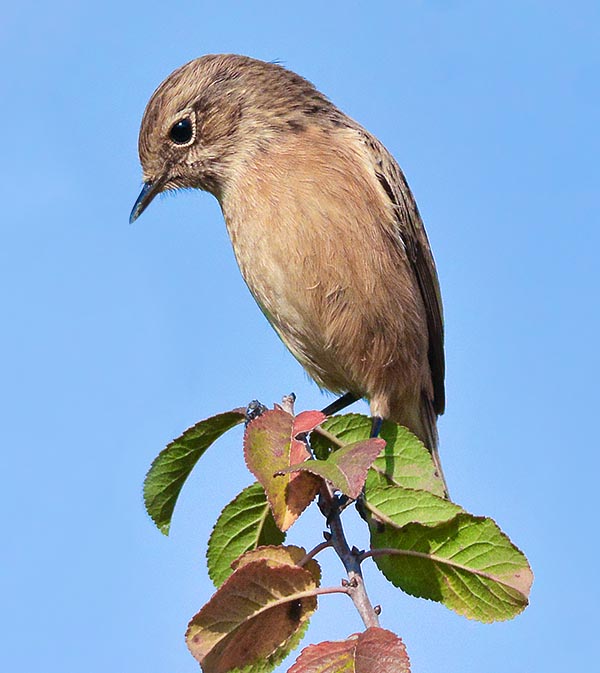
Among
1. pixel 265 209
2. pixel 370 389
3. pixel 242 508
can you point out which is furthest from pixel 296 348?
pixel 242 508

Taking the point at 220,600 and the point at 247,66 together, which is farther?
the point at 247,66

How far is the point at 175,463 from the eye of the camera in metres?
3.40

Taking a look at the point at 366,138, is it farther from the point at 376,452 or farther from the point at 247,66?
the point at 376,452

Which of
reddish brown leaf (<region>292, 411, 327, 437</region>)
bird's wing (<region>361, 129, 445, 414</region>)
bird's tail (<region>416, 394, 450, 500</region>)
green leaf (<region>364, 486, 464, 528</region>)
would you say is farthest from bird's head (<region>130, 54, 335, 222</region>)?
green leaf (<region>364, 486, 464, 528</region>)

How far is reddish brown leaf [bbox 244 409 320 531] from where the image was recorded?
288 cm

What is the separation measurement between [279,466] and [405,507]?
48 cm

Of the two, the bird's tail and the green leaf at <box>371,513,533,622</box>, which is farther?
the bird's tail

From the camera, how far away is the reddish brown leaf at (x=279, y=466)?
288 centimetres

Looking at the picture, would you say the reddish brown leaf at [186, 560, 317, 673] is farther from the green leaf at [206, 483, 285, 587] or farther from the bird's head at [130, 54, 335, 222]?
the bird's head at [130, 54, 335, 222]

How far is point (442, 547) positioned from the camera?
295 cm

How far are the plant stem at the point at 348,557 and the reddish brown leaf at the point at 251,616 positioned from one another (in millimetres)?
135

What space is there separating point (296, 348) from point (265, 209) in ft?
3.09

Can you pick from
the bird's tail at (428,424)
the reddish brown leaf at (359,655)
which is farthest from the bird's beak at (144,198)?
the reddish brown leaf at (359,655)

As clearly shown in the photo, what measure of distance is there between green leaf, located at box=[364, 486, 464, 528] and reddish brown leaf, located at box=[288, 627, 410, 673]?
544 millimetres
